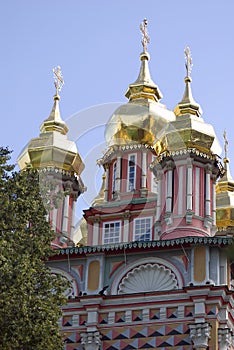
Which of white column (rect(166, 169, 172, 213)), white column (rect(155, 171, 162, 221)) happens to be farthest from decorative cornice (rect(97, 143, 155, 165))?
white column (rect(166, 169, 172, 213))

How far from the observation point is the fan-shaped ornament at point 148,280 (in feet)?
75.0

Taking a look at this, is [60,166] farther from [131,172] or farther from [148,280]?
[148,280]

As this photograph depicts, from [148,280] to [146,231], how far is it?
3073 millimetres

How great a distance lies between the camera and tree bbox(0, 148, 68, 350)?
52.4ft

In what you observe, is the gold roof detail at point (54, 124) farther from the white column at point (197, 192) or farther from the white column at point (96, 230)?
the white column at point (197, 192)

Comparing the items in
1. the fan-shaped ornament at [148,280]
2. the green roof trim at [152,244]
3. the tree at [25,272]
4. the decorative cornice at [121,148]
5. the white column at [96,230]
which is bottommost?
the tree at [25,272]

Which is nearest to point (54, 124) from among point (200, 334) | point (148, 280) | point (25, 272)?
point (148, 280)

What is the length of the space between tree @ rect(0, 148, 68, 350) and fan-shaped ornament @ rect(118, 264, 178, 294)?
5.58m

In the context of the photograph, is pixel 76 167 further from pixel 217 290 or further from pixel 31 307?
pixel 31 307

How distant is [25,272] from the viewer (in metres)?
16.2

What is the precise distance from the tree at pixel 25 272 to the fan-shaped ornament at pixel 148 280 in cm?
558

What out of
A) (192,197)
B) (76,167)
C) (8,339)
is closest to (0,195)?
(8,339)

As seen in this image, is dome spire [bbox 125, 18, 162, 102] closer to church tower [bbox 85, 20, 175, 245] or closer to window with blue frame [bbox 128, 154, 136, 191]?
church tower [bbox 85, 20, 175, 245]

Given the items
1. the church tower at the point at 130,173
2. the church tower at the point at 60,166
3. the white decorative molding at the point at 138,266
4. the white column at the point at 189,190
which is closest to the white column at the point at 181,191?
the white column at the point at 189,190
